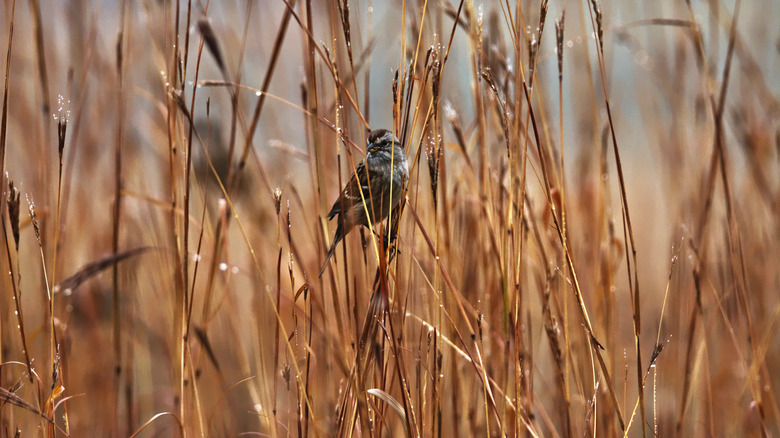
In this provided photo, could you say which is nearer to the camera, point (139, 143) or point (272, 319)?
point (272, 319)

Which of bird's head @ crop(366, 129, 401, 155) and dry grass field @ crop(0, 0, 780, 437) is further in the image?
bird's head @ crop(366, 129, 401, 155)

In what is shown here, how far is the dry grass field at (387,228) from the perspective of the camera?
1057 millimetres

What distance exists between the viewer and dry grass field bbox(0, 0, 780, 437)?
3.47ft

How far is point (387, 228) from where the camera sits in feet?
4.81

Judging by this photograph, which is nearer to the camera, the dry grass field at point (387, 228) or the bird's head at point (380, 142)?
the dry grass field at point (387, 228)

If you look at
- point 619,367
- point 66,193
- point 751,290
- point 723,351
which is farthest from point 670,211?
point 66,193

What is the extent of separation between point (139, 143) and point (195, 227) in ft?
2.84

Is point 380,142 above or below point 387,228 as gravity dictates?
above

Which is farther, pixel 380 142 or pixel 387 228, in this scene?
pixel 380 142

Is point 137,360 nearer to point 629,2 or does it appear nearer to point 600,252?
point 600,252

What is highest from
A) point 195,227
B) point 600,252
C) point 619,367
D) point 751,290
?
point 195,227

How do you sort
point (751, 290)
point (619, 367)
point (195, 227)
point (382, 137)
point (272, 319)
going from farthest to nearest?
point (619, 367)
point (382, 137)
point (751, 290)
point (272, 319)
point (195, 227)

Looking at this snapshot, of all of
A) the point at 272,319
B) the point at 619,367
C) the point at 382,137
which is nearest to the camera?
the point at 272,319

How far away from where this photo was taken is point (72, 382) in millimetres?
1756
